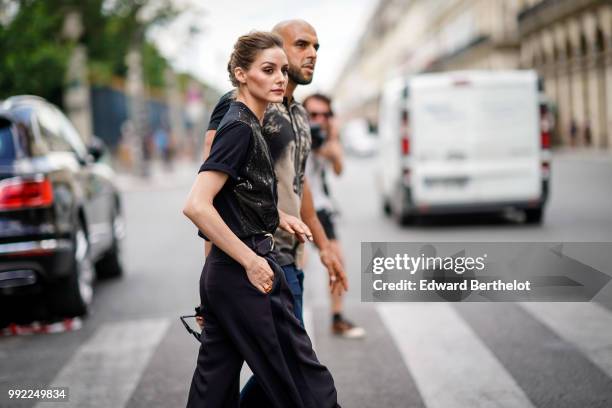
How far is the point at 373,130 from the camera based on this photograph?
1622 centimetres

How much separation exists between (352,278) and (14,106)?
3.54 metres

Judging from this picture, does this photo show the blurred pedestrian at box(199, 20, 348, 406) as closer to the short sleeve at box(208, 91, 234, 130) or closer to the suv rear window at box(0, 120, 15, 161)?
the short sleeve at box(208, 91, 234, 130)

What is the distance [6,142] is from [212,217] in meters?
4.30

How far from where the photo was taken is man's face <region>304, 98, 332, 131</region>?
6.16m

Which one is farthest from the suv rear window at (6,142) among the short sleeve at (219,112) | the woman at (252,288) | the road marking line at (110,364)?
the woman at (252,288)

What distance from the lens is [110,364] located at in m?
5.60

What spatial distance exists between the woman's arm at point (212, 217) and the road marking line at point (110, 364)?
2.08 m

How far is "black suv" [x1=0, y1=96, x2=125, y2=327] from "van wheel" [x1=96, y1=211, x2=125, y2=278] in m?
1.30

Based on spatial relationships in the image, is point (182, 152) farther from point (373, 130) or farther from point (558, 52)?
point (373, 130)

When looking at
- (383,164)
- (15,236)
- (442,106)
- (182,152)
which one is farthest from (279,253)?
(182,152)

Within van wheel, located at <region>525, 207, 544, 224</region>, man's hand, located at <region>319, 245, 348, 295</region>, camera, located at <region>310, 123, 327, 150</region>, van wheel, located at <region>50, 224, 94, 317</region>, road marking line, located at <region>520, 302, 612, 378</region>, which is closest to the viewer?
man's hand, located at <region>319, 245, 348, 295</region>

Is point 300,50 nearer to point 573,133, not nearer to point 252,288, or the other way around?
Result: point 252,288

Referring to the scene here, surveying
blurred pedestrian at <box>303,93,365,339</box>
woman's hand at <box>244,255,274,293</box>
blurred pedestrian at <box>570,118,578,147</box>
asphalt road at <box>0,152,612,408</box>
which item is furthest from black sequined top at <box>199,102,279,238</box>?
blurred pedestrian at <box>570,118,578,147</box>

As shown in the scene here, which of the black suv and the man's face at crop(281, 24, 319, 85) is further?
the black suv
